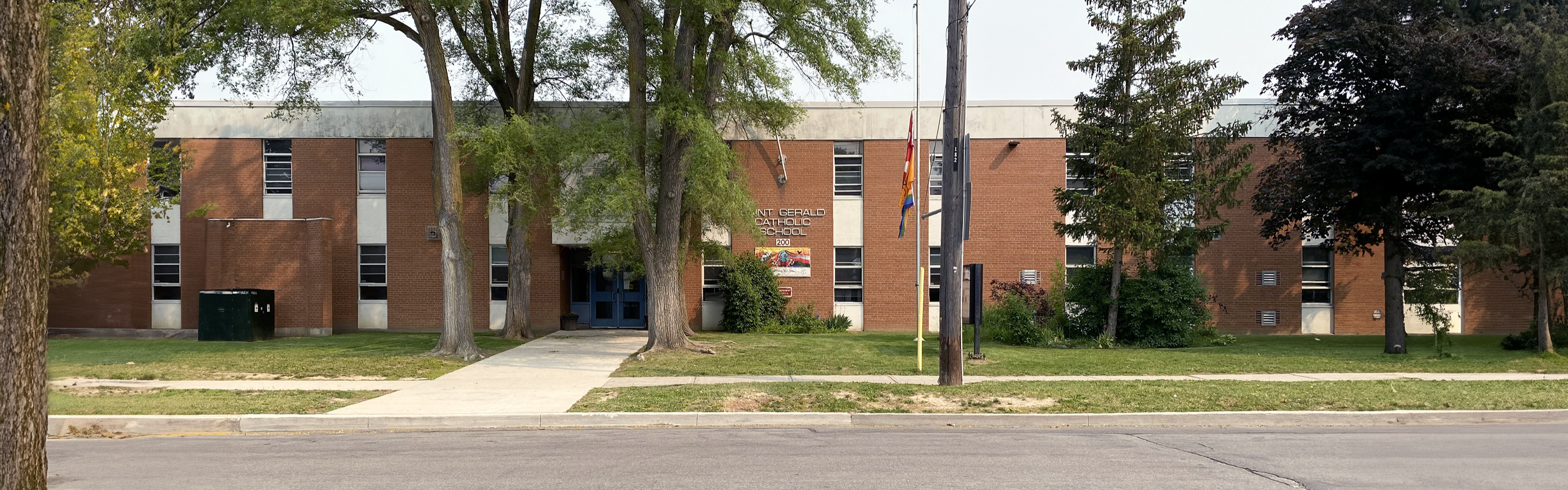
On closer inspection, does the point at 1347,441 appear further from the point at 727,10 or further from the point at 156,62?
the point at 156,62

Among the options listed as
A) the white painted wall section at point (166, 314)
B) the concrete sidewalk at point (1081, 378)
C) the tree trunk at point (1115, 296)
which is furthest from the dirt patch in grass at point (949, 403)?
the white painted wall section at point (166, 314)

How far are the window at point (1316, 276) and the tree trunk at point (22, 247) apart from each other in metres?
28.5

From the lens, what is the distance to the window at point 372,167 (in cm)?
2650

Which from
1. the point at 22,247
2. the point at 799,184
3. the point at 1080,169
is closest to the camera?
the point at 22,247

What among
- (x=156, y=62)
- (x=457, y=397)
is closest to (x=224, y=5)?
(x=156, y=62)

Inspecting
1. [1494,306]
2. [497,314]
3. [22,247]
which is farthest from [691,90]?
[1494,306]

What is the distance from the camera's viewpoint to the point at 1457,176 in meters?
19.0

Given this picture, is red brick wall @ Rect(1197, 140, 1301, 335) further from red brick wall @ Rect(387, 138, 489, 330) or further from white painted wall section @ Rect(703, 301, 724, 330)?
red brick wall @ Rect(387, 138, 489, 330)

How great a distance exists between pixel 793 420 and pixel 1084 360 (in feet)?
27.5

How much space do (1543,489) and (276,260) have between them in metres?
26.2

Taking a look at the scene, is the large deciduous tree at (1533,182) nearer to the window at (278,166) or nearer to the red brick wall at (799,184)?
the red brick wall at (799,184)

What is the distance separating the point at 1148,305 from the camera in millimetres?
21000

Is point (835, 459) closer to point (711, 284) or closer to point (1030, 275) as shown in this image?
point (711, 284)

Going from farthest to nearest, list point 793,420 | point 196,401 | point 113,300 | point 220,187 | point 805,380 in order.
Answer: point 113,300 → point 220,187 → point 805,380 → point 196,401 → point 793,420
